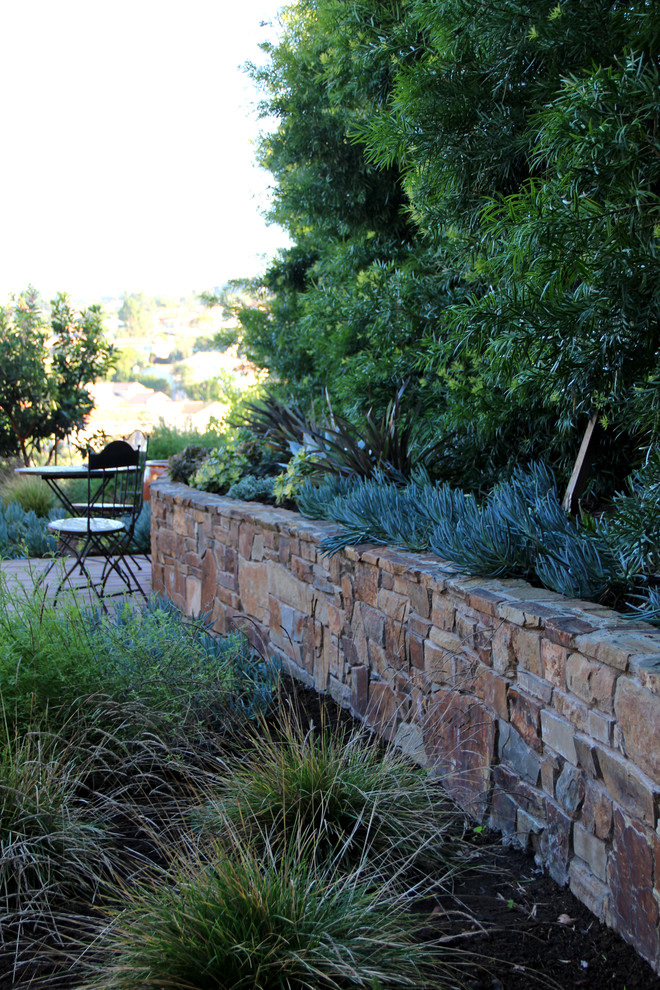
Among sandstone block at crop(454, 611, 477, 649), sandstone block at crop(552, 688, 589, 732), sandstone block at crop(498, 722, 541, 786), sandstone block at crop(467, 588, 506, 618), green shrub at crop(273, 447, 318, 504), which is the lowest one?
sandstone block at crop(498, 722, 541, 786)

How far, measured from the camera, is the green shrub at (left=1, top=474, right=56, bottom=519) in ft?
31.1

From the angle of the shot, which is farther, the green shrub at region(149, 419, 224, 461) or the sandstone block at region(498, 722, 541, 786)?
the green shrub at region(149, 419, 224, 461)

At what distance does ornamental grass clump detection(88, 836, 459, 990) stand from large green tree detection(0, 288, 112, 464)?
10.3m

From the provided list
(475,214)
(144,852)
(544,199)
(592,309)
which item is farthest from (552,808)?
(475,214)

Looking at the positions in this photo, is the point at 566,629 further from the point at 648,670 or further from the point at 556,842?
the point at 556,842

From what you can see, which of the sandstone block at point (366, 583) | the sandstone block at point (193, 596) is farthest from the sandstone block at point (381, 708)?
the sandstone block at point (193, 596)

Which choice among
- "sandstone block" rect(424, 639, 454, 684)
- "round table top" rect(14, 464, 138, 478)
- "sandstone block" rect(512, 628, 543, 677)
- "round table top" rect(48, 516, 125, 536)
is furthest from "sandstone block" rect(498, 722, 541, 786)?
"round table top" rect(14, 464, 138, 478)

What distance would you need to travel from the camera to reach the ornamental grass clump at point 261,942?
1473mm

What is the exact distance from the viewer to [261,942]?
58.2 inches

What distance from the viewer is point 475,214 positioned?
3098 millimetres

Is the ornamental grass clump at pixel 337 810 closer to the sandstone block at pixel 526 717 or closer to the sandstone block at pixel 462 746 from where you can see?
the sandstone block at pixel 462 746

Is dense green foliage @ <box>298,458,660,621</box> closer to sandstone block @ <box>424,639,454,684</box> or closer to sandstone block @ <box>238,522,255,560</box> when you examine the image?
sandstone block @ <box>424,639,454,684</box>

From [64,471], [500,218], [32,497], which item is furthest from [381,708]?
[32,497]

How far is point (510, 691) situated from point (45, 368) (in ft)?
34.7
